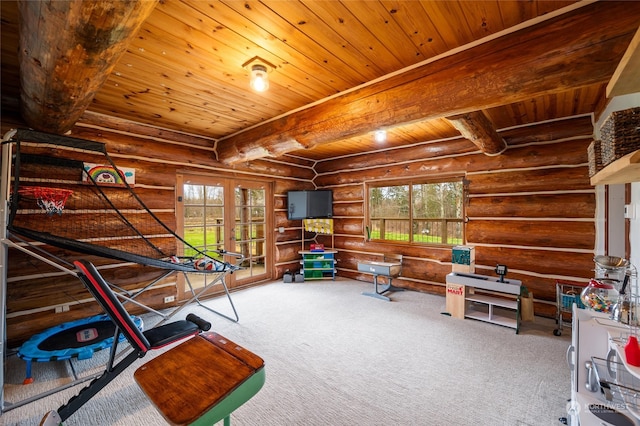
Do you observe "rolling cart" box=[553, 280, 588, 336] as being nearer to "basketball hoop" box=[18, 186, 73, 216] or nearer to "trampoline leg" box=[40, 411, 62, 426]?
"trampoline leg" box=[40, 411, 62, 426]

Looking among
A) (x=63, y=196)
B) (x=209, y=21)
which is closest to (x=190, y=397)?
(x=209, y=21)

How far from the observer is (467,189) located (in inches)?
179

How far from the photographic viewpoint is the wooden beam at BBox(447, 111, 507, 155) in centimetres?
288

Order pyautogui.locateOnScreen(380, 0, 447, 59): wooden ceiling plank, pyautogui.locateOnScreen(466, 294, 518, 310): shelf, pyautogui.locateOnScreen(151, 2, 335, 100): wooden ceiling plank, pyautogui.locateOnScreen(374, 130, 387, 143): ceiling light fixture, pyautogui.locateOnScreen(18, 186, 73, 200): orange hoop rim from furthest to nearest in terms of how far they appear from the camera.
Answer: pyautogui.locateOnScreen(374, 130, 387, 143): ceiling light fixture → pyautogui.locateOnScreen(466, 294, 518, 310): shelf → pyautogui.locateOnScreen(18, 186, 73, 200): orange hoop rim → pyautogui.locateOnScreen(151, 2, 335, 100): wooden ceiling plank → pyautogui.locateOnScreen(380, 0, 447, 59): wooden ceiling plank

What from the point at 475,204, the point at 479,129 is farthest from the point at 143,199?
the point at 475,204

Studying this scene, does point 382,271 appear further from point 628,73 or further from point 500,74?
point 628,73

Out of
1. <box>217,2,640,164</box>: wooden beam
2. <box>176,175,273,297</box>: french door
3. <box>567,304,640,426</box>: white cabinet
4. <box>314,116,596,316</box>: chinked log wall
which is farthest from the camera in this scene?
<box>176,175,273,297</box>: french door

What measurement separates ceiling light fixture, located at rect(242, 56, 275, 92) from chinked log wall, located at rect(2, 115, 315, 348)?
2522 mm

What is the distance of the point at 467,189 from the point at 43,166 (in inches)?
236

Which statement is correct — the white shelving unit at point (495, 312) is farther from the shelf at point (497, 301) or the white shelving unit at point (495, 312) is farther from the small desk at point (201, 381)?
the small desk at point (201, 381)

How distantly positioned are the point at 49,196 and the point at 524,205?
6182mm

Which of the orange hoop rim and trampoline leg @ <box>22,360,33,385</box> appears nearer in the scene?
trampoline leg @ <box>22,360,33,385</box>

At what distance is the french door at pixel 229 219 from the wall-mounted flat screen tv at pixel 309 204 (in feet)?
1.61

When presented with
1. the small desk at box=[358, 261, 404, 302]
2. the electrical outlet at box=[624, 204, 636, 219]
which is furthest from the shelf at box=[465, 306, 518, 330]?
the electrical outlet at box=[624, 204, 636, 219]
